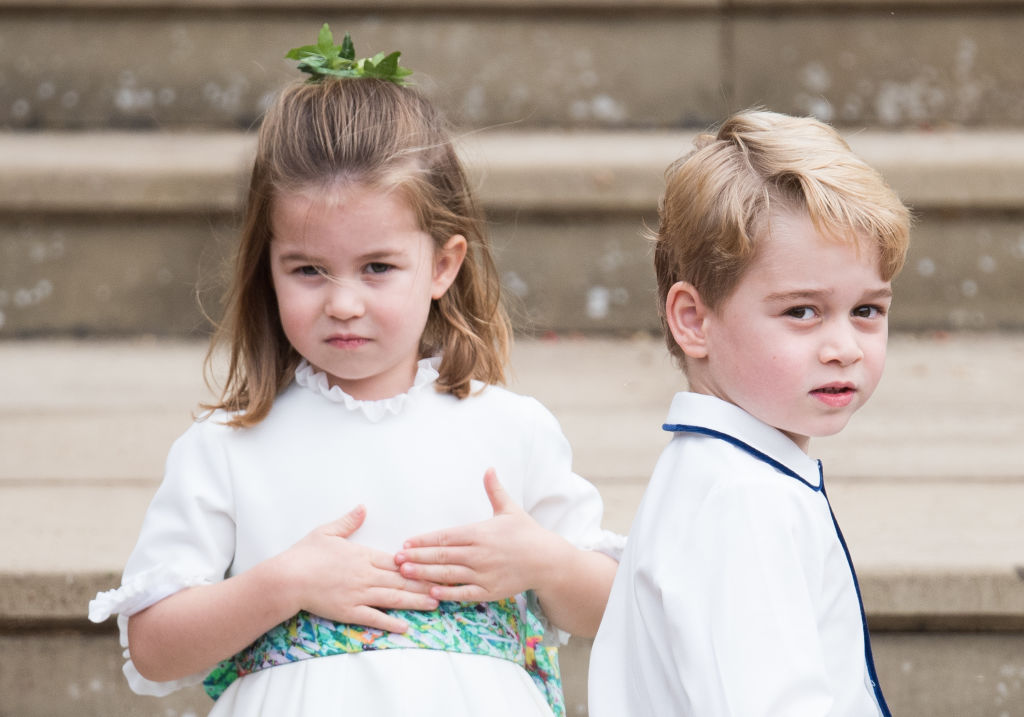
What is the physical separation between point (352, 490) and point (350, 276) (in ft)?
0.83

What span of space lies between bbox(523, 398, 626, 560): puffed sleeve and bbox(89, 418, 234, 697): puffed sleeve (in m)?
0.37

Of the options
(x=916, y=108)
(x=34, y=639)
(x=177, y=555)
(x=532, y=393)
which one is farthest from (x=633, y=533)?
(x=916, y=108)

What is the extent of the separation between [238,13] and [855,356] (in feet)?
7.50

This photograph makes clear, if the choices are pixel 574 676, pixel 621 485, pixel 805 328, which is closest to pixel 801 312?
pixel 805 328

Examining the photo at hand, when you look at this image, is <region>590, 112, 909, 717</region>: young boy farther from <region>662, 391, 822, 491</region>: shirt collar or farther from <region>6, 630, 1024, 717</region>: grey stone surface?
<region>6, 630, 1024, 717</region>: grey stone surface

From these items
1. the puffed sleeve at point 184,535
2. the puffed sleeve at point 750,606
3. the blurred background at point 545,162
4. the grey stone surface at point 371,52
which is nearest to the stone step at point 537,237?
the blurred background at point 545,162

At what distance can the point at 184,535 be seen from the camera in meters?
1.46

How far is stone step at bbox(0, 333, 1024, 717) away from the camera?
1766mm

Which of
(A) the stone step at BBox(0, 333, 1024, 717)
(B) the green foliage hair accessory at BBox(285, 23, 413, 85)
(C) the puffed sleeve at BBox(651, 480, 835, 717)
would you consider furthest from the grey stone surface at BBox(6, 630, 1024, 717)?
(B) the green foliage hair accessory at BBox(285, 23, 413, 85)

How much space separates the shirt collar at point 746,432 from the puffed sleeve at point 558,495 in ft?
1.09

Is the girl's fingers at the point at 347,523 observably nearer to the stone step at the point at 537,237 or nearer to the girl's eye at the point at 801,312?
the girl's eye at the point at 801,312

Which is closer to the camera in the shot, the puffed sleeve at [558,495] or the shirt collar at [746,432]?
the shirt collar at [746,432]

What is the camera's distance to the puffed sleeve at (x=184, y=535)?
1445 mm

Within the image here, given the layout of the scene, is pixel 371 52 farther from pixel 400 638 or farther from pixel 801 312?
pixel 801 312
